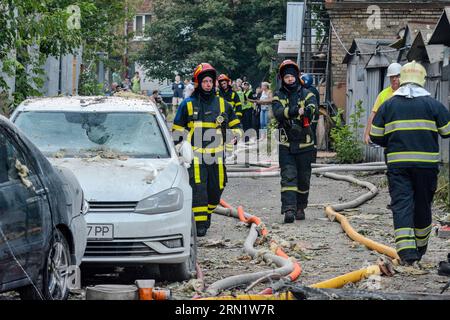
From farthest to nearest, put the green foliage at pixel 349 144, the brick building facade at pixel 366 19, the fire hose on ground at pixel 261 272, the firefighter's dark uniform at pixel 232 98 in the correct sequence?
1. the brick building facade at pixel 366 19
2. the green foliage at pixel 349 144
3. the firefighter's dark uniform at pixel 232 98
4. the fire hose on ground at pixel 261 272

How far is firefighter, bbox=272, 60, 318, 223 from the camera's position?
13766 mm

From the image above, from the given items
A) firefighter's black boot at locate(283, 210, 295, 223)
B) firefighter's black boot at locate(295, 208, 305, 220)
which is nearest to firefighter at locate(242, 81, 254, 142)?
firefighter's black boot at locate(295, 208, 305, 220)

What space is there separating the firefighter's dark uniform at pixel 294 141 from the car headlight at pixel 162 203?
445 centimetres

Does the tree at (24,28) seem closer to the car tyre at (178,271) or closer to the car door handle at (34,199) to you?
the car tyre at (178,271)

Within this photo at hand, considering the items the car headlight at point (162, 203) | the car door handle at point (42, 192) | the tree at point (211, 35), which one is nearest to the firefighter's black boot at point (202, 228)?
the car headlight at point (162, 203)

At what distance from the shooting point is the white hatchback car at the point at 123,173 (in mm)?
9031

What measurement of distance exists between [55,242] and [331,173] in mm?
12810

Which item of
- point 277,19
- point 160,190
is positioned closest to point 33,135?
point 160,190

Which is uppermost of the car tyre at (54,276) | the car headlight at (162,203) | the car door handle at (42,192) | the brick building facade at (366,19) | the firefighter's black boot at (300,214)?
the brick building facade at (366,19)

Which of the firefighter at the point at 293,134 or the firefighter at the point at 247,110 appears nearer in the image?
the firefighter at the point at 293,134

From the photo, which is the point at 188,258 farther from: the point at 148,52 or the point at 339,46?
the point at 148,52

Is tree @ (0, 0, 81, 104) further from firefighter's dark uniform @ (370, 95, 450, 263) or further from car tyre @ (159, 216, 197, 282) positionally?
firefighter's dark uniform @ (370, 95, 450, 263)
